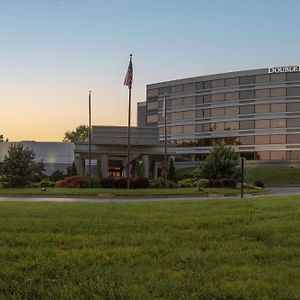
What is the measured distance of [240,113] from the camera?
9481cm

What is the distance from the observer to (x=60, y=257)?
24.6ft

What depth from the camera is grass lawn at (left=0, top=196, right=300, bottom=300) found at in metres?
6.16

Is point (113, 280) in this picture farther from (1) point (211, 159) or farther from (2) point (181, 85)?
(2) point (181, 85)

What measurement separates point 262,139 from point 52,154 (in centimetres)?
3965

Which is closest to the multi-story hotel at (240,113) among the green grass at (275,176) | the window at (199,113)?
the window at (199,113)

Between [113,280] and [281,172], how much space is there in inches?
2736

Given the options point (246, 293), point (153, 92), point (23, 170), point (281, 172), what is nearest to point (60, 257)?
point (246, 293)

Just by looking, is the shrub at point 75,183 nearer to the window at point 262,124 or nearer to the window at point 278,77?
the window at point 262,124

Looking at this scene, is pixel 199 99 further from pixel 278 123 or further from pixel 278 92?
pixel 278 123

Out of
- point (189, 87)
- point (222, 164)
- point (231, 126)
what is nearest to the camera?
point (222, 164)

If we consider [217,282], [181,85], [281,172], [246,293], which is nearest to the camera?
[246,293]

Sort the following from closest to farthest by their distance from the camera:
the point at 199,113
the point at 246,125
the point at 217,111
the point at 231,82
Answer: the point at 246,125 → the point at 231,82 → the point at 217,111 → the point at 199,113

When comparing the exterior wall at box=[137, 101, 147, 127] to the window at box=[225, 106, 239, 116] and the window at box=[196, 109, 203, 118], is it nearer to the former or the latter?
the window at box=[196, 109, 203, 118]

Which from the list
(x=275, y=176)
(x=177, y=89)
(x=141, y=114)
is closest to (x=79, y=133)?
(x=141, y=114)
